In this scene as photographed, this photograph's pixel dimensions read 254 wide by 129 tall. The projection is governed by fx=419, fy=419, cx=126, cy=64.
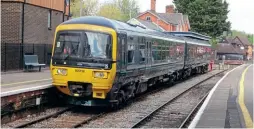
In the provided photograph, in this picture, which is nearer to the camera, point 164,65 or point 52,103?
point 52,103

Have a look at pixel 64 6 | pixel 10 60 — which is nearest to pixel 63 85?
pixel 10 60

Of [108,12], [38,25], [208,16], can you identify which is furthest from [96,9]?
[38,25]

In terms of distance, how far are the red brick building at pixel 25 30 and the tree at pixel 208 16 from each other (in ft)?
117

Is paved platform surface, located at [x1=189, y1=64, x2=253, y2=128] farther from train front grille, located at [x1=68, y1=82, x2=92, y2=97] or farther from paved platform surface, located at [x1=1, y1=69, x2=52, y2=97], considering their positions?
paved platform surface, located at [x1=1, y1=69, x2=52, y2=97]

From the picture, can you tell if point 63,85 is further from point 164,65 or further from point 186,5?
point 186,5

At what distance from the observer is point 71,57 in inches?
474

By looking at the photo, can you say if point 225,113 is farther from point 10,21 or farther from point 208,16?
point 208,16

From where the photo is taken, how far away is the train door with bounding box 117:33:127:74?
484 inches

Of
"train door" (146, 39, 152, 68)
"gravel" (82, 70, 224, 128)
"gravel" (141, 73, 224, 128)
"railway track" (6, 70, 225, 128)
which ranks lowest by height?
"gravel" (141, 73, 224, 128)

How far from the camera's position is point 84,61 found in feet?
38.9

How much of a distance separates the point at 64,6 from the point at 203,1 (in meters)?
34.2

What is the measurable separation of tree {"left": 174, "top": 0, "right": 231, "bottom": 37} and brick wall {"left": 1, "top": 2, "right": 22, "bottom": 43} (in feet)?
130

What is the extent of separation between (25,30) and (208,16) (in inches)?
1561

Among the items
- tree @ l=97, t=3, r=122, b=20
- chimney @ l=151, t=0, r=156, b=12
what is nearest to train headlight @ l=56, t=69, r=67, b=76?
chimney @ l=151, t=0, r=156, b=12
